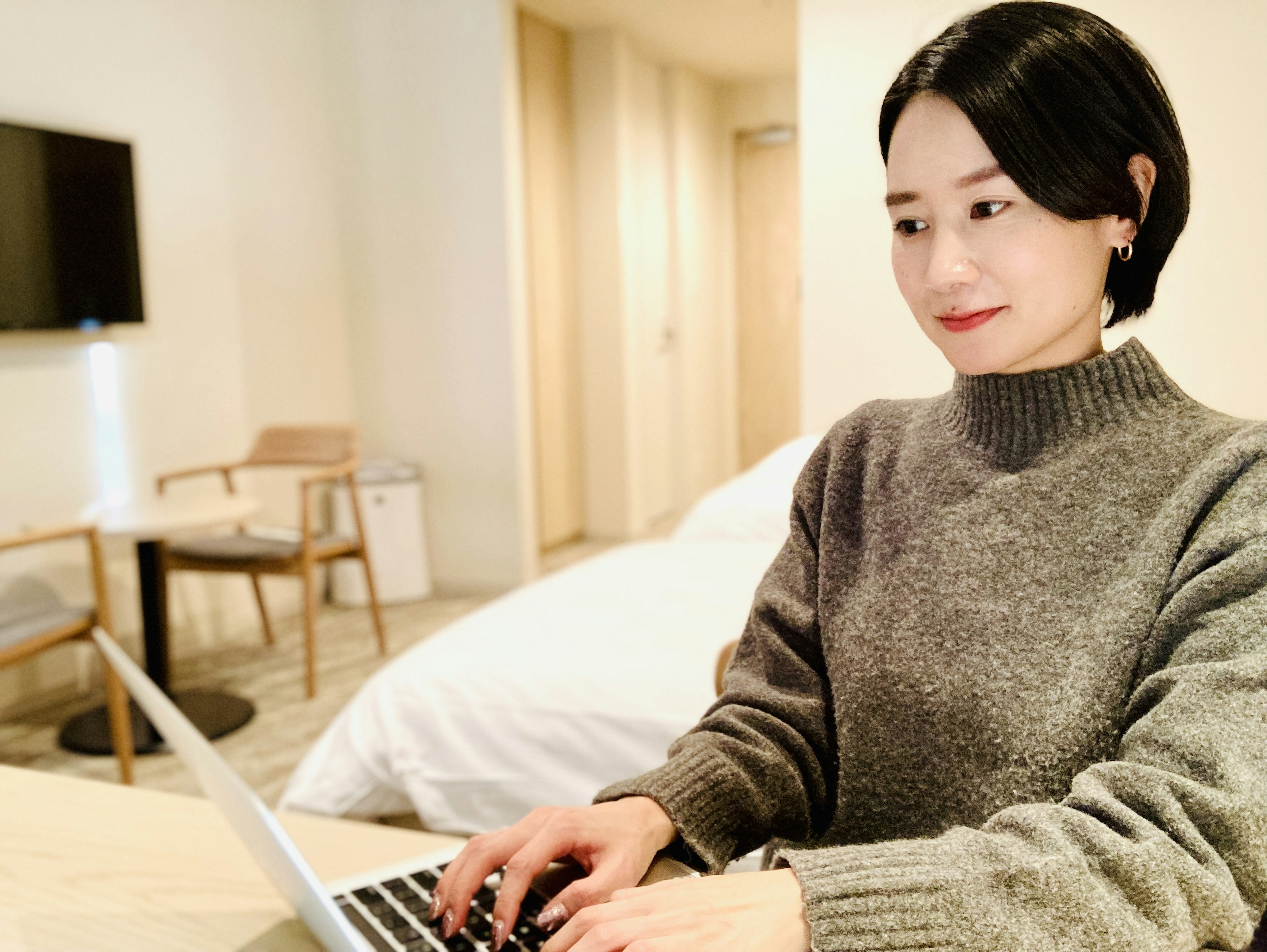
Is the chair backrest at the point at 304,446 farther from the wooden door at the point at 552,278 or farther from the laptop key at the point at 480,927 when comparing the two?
the laptop key at the point at 480,927

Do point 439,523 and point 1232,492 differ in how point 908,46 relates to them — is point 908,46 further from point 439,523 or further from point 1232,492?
→ point 439,523

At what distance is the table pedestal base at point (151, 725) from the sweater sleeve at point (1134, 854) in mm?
2342

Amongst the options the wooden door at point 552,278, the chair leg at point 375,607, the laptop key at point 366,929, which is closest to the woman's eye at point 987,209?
the laptop key at point 366,929

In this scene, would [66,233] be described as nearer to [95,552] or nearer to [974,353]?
[95,552]

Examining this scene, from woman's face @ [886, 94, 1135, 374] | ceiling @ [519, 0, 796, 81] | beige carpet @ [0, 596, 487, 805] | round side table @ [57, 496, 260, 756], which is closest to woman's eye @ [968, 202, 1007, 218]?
woman's face @ [886, 94, 1135, 374]

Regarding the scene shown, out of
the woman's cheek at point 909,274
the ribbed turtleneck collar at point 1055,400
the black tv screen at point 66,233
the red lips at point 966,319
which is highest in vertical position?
the black tv screen at point 66,233

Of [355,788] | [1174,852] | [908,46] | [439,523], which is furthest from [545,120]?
[1174,852]

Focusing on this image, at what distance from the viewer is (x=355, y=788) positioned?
1.59 metres

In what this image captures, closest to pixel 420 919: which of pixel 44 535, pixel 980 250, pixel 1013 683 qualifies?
pixel 1013 683

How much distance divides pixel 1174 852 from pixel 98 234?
9.74 ft

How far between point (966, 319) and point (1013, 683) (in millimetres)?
190

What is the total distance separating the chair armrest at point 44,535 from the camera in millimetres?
2074

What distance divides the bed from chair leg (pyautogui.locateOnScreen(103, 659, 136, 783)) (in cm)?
70

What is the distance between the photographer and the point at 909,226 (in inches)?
19.9
